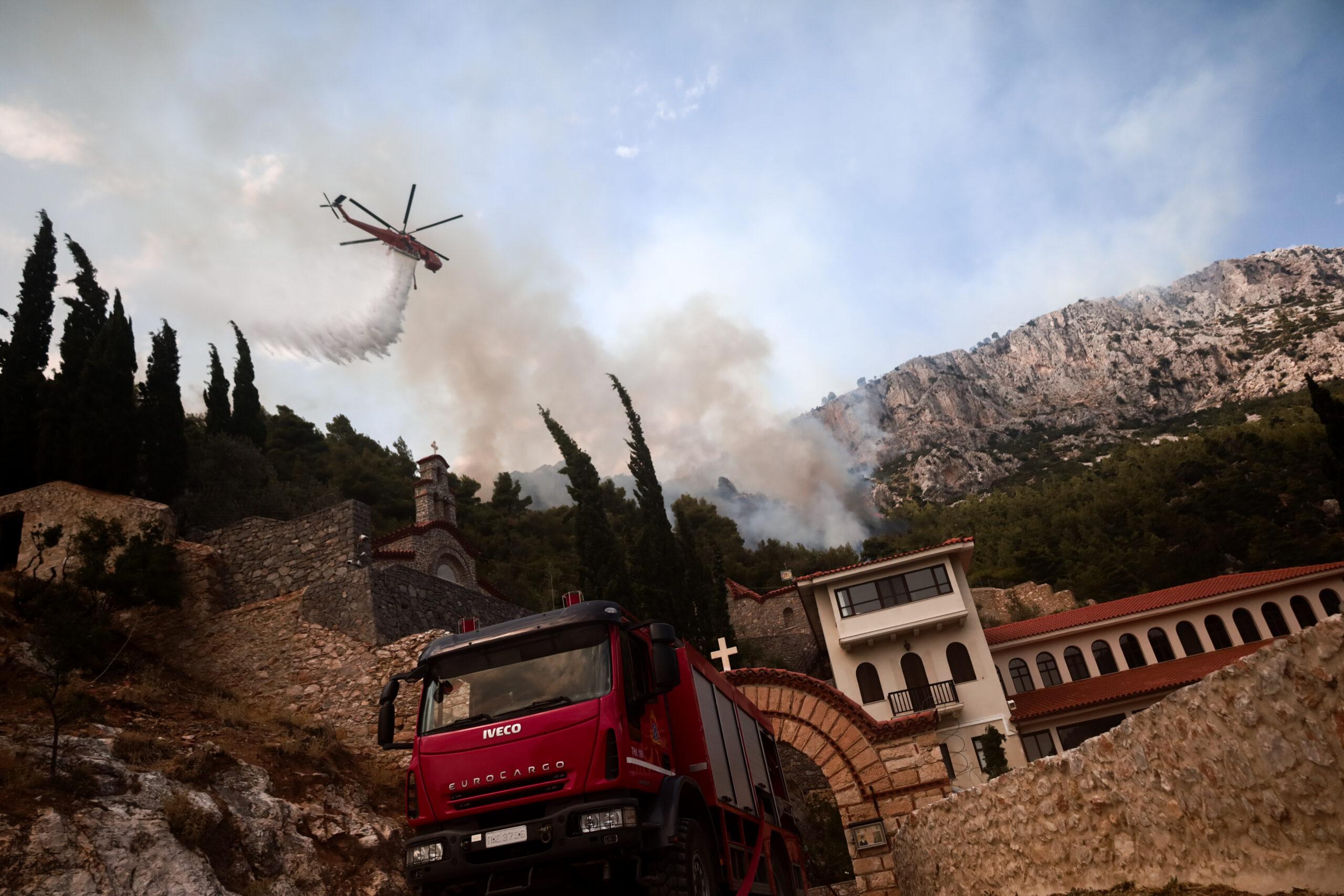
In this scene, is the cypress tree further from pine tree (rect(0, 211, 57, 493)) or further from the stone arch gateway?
pine tree (rect(0, 211, 57, 493))

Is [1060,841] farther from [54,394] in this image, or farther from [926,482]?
[926,482]

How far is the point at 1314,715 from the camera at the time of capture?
400 cm

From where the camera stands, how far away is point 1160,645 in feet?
91.3

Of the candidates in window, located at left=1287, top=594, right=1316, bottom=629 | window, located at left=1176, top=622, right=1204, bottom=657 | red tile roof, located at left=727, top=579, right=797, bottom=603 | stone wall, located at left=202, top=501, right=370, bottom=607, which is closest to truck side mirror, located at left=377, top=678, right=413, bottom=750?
stone wall, located at left=202, top=501, right=370, bottom=607

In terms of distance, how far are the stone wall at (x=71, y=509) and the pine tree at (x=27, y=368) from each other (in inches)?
54.8

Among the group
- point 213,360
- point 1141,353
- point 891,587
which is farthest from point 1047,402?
point 213,360

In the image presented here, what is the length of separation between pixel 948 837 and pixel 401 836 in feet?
23.7

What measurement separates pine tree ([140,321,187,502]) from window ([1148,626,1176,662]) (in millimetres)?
31280

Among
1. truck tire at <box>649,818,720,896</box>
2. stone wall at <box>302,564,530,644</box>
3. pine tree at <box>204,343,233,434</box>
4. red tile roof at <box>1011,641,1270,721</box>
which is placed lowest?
truck tire at <box>649,818,720,896</box>

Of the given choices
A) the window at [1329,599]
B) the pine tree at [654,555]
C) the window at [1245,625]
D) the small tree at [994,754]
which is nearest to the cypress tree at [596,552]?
the pine tree at [654,555]

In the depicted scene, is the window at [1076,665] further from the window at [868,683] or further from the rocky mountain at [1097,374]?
the rocky mountain at [1097,374]

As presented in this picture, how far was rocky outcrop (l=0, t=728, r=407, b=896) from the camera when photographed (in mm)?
6867

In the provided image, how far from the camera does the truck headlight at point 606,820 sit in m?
5.79

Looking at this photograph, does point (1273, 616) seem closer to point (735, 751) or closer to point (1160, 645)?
point (1160, 645)
